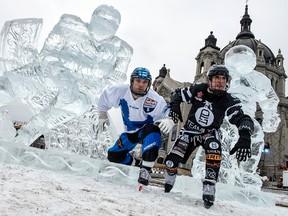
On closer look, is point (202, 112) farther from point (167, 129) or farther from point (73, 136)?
point (73, 136)

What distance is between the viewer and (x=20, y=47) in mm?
3727

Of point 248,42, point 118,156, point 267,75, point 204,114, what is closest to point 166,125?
point 204,114

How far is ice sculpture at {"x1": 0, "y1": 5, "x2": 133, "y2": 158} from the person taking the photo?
3.73 meters

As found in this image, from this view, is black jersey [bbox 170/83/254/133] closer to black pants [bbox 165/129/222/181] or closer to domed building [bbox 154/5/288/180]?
black pants [bbox 165/129/222/181]

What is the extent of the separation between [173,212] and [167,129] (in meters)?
1.11

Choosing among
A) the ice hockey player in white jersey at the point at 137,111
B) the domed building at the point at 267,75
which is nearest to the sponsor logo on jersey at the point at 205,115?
the ice hockey player in white jersey at the point at 137,111

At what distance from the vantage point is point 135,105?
10.6 feet

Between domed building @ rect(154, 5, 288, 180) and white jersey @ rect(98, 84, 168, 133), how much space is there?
70.0 ft

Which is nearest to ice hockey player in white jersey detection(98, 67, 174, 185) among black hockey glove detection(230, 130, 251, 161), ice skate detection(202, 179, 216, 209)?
ice skate detection(202, 179, 216, 209)

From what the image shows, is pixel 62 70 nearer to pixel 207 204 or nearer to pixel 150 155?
pixel 150 155

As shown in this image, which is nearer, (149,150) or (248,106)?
(149,150)

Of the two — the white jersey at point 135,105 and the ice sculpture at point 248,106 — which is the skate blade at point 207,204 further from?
the ice sculpture at point 248,106

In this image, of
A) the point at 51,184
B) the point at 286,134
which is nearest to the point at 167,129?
the point at 51,184

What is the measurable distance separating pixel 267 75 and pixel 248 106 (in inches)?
1318
